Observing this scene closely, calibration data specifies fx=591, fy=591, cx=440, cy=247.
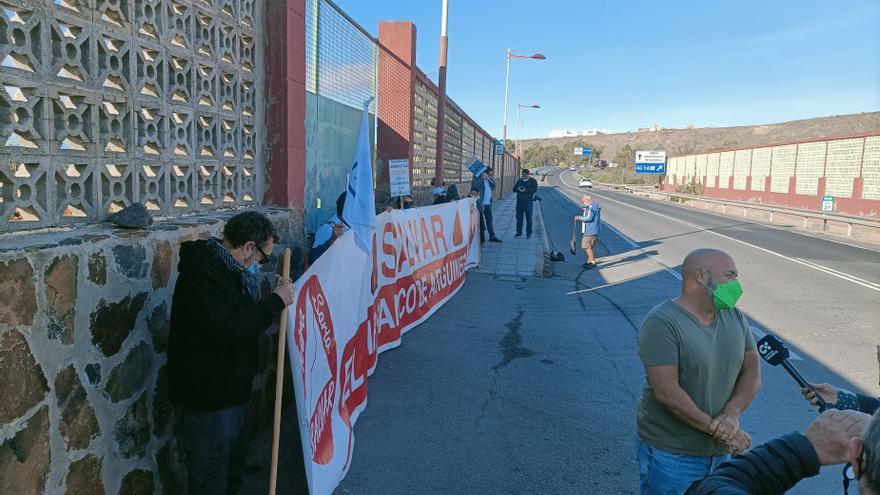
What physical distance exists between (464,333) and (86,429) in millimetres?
5575

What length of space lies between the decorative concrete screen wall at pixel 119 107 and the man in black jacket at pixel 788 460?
3.02 meters

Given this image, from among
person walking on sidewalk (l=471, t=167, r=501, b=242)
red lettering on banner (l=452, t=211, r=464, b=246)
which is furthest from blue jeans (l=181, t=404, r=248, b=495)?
person walking on sidewalk (l=471, t=167, r=501, b=242)

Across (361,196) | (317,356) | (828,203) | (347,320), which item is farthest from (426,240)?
(828,203)

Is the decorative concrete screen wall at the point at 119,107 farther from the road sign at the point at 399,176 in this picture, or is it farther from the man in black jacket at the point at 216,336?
the road sign at the point at 399,176

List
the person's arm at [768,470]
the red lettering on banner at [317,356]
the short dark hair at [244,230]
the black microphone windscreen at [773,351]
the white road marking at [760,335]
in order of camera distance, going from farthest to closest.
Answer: the white road marking at [760,335] < the red lettering on banner at [317,356] < the short dark hair at [244,230] < the black microphone windscreen at [773,351] < the person's arm at [768,470]

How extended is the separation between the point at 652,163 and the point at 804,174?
35.7m

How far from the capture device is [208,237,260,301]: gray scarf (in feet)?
9.93

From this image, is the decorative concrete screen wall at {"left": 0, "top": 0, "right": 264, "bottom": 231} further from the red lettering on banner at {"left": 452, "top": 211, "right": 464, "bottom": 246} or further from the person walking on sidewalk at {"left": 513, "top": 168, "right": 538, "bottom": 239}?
the person walking on sidewalk at {"left": 513, "top": 168, "right": 538, "bottom": 239}

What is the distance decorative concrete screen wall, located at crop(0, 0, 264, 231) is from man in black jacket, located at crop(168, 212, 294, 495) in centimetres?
72

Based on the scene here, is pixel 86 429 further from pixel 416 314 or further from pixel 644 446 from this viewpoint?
pixel 416 314

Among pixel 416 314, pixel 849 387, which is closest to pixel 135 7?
pixel 416 314

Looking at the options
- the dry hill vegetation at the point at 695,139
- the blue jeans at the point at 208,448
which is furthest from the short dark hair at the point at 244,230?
the dry hill vegetation at the point at 695,139

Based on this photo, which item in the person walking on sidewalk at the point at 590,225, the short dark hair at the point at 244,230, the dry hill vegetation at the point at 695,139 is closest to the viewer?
the short dark hair at the point at 244,230

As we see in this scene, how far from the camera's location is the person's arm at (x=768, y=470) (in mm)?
1758
